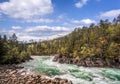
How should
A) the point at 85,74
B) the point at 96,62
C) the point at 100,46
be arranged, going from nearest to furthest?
the point at 85,74, the point at 96,62, the point at 100,46

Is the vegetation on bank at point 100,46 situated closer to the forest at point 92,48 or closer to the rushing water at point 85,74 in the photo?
the forest at point 92,48

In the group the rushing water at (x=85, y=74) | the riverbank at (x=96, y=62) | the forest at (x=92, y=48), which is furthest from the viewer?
the forest at (x=92, y=48)

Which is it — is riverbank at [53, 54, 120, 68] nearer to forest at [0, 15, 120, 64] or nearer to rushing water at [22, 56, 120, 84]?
forest at [0, 15, 120, 64]

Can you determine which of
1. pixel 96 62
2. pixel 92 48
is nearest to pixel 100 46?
pixel 92 48

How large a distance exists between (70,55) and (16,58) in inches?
929

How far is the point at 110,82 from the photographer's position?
143 feet

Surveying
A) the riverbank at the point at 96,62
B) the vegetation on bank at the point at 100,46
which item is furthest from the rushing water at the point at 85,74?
the vegetation on bank at the point at 100,46

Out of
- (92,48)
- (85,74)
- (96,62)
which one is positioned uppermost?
(92,48)

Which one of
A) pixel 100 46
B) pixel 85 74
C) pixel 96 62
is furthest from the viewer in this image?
pixel 100 46

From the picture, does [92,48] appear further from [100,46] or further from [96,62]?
[96,62]

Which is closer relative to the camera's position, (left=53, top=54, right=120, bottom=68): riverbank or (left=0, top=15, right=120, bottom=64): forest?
(left=53, top=54, right=120, bottom=68): riverbank

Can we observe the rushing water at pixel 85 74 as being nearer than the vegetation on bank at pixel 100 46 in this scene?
Yes

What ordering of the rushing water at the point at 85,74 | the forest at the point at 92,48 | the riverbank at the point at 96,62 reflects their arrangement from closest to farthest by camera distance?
the rushing water at the point at 85,74 < the riverbank at the point at 96,62 < the forest at the point at 92,48

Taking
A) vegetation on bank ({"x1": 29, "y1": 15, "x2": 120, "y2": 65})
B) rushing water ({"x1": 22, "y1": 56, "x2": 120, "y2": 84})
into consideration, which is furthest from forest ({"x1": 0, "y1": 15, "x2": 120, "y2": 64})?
rushing water ({"x1": 22, "y1": 56, "x2": 120, "y2": 84})
